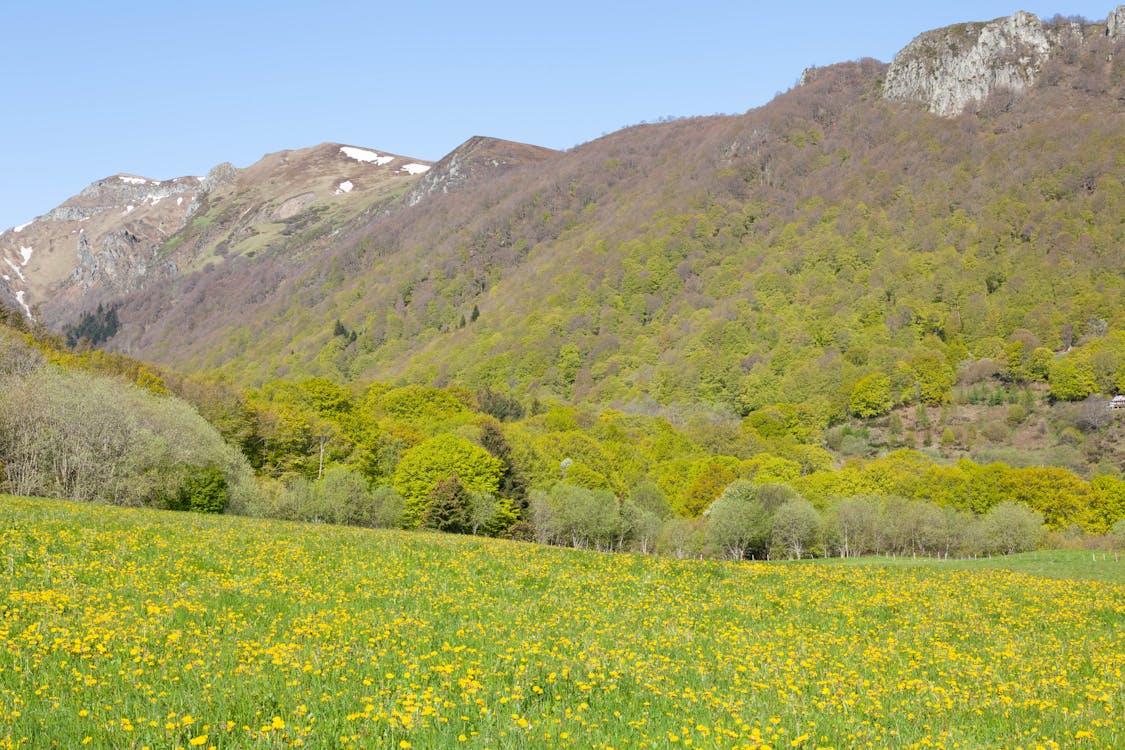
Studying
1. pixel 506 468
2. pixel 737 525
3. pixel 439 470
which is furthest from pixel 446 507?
pixel 737 525

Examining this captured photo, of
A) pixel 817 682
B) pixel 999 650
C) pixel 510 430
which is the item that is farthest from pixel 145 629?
pixel 510 430

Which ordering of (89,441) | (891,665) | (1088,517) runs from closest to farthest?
(891,665)
(89,441)
(1088,517)

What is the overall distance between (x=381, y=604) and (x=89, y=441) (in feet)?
157

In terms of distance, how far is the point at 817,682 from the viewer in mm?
11820

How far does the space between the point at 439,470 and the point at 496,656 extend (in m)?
78.8

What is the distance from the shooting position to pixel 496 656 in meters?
11.8

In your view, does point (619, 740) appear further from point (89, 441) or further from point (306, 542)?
point (89, 441)

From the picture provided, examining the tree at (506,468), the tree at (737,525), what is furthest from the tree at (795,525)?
the tree at (506,468)

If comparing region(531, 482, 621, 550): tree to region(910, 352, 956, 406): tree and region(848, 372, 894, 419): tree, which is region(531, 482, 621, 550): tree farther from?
region(910, 352, 956, 406): tree

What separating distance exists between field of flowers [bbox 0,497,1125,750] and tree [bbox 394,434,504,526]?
66.3m

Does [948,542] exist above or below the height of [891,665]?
below

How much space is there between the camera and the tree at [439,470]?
3469 inches

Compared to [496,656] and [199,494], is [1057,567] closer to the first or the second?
[496,656]

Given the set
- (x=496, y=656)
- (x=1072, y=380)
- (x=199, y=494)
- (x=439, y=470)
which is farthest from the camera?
(x=1072, y=380)
